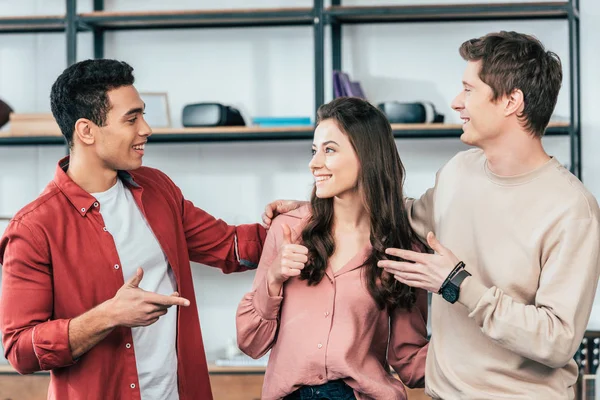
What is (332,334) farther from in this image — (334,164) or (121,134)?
(121,134)

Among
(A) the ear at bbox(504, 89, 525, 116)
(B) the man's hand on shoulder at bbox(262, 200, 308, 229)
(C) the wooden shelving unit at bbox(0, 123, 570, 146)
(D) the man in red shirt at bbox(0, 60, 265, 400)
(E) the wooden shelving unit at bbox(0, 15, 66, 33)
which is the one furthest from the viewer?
(E) the wooden shelving unit at bbox(0, 15, 66, 33)

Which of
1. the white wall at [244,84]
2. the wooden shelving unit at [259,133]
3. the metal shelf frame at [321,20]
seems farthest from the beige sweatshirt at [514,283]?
the white wall at [244,84]

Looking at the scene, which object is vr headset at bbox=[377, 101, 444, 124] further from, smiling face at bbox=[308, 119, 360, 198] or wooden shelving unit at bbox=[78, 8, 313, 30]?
smiling face at bbox=[308, 119, 360, 198]

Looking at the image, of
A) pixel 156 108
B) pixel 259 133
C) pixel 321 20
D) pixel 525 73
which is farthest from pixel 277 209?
pixel 156 108

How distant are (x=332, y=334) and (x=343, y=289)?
0.37 ft

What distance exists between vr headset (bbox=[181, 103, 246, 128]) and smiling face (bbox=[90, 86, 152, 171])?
1.22 meters

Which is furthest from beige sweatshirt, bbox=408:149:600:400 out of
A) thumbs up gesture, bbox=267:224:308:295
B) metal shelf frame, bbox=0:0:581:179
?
metal shelf frame, bbox=0:0:581:179

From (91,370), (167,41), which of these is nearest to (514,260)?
(91,370)

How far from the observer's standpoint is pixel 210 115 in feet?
11.3

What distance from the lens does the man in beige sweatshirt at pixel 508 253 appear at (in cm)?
170

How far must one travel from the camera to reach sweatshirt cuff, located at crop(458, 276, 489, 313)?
1.71 meters

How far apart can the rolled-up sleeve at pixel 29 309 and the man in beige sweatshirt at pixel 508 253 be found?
806 millimetres

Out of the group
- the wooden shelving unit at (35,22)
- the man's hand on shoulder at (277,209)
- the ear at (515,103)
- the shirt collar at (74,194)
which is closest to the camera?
the ear at (515,103)

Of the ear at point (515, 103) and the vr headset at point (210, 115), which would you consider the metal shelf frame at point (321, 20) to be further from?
the ear at point (515, 103)
